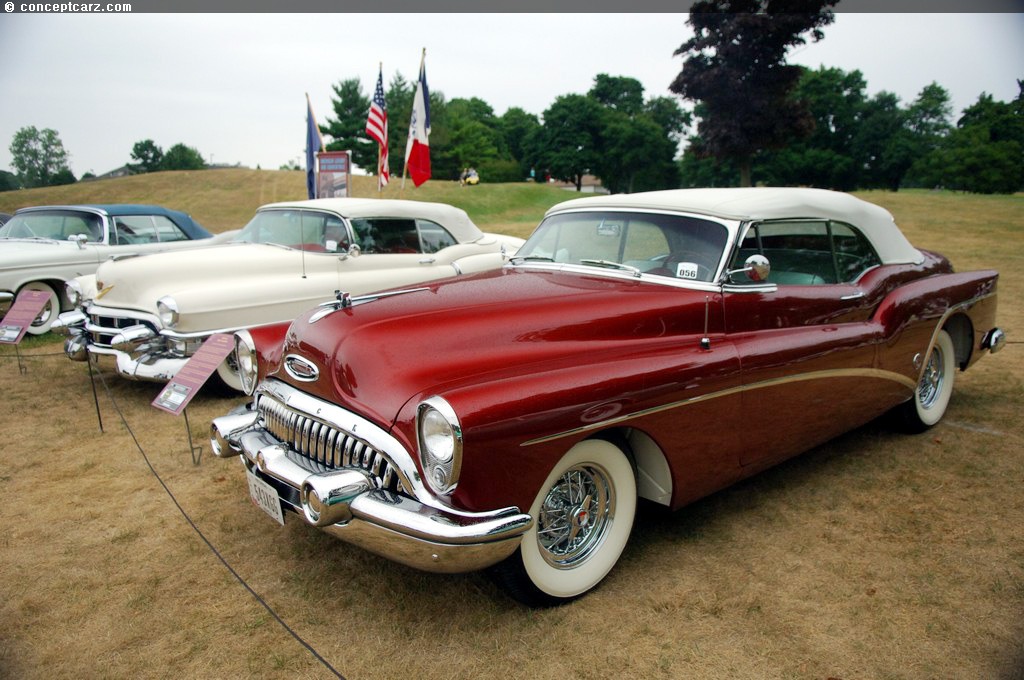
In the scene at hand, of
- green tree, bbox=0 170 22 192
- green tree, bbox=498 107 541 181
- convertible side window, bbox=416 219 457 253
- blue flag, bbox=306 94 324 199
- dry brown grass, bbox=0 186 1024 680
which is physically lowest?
dry brown grass, bbox=0 186 1024 680

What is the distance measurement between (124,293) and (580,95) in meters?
65.5

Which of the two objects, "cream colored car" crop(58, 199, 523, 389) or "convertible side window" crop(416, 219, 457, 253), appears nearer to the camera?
"cream colored car" crop(58, 199, 523, 389)

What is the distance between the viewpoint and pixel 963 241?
17031mm

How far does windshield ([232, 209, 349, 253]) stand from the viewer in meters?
6.27

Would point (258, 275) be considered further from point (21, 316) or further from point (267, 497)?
point (267, 497)

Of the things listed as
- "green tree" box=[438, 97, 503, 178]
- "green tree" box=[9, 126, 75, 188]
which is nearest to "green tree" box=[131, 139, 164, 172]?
"green tree" box=[9, 126, 75, 188]

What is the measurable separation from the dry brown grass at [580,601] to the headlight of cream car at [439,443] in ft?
2.34

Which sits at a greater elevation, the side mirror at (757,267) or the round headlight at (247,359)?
the side mirror at (757,267)

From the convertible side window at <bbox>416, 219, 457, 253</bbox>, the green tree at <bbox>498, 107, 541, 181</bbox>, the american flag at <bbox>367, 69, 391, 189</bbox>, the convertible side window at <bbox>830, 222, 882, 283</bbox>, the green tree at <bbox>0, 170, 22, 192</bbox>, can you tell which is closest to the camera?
the convertible side window at <bbox>830, 222, 882, 283</bbox>

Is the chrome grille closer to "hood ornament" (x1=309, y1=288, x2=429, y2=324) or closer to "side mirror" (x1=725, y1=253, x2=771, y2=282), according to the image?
"hood ornament" (x1=309, y1=288, x2=429, y2=324)

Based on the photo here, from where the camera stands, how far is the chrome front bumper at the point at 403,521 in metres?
2.17

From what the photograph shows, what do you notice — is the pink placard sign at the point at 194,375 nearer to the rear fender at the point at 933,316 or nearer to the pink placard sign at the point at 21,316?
the pink placard sign at the point at 21,316

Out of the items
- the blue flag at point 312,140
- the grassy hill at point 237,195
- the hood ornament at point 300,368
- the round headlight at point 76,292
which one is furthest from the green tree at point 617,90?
the hood ornament at point 300,368

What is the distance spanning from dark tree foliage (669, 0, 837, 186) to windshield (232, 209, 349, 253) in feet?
91.1
